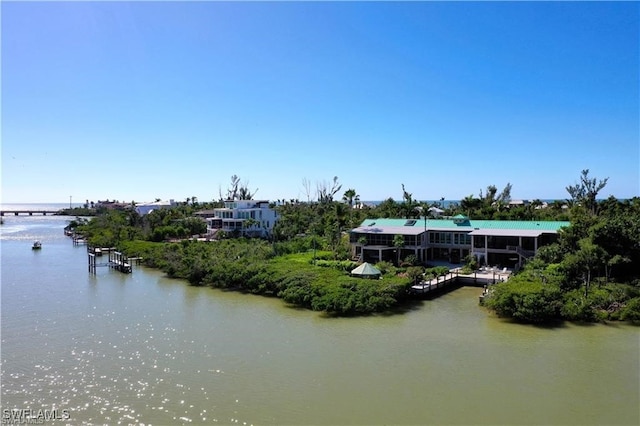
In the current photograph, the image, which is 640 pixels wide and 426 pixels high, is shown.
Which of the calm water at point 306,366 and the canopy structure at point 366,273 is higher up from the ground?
the canopy structure at point 366,273

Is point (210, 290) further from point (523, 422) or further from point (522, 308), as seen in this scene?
point (523, 422)

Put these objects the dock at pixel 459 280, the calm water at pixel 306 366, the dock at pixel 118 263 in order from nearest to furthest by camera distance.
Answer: the calm water at pixel 306 366, the dock at pixel 459 280, the dock at pixel 118 263

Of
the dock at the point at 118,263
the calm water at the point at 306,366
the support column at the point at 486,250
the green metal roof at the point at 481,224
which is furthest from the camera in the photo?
the dock at the point at 118,263

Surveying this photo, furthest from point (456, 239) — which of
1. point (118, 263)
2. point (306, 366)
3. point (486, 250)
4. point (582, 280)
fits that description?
point (118, 263)

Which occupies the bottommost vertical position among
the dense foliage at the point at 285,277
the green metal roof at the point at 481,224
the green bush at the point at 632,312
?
the green bush at the point at 632,312

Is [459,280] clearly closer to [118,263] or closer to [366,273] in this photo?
[366,273]

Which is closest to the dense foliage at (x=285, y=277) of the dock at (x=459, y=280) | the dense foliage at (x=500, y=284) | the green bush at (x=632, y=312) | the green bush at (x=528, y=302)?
the dense foliage at (x=500, y=284)

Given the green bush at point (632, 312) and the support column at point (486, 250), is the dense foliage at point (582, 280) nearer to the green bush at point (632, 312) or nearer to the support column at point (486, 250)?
the green bush at point (632, 312)
